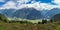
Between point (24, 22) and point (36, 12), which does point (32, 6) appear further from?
point (24, 22)

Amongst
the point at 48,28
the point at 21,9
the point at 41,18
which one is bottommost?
the point at 48,28

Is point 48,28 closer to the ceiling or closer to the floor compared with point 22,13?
closer to the floor

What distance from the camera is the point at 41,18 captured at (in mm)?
5715

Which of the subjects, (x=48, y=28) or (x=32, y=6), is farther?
(x=32, y=6)

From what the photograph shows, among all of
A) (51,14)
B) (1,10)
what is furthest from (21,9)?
(51,14)

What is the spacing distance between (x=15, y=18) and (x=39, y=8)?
141cm

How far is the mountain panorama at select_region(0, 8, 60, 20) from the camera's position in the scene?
5.65m

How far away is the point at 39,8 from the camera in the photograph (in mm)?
5711

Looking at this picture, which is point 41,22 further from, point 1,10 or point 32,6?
point 1,10

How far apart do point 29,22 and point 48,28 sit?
1067mm

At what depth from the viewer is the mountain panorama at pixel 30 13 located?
5.65m

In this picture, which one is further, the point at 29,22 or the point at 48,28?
the point at 29,22

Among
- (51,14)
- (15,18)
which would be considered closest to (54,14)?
(51,14)

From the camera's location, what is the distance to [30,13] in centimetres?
572
